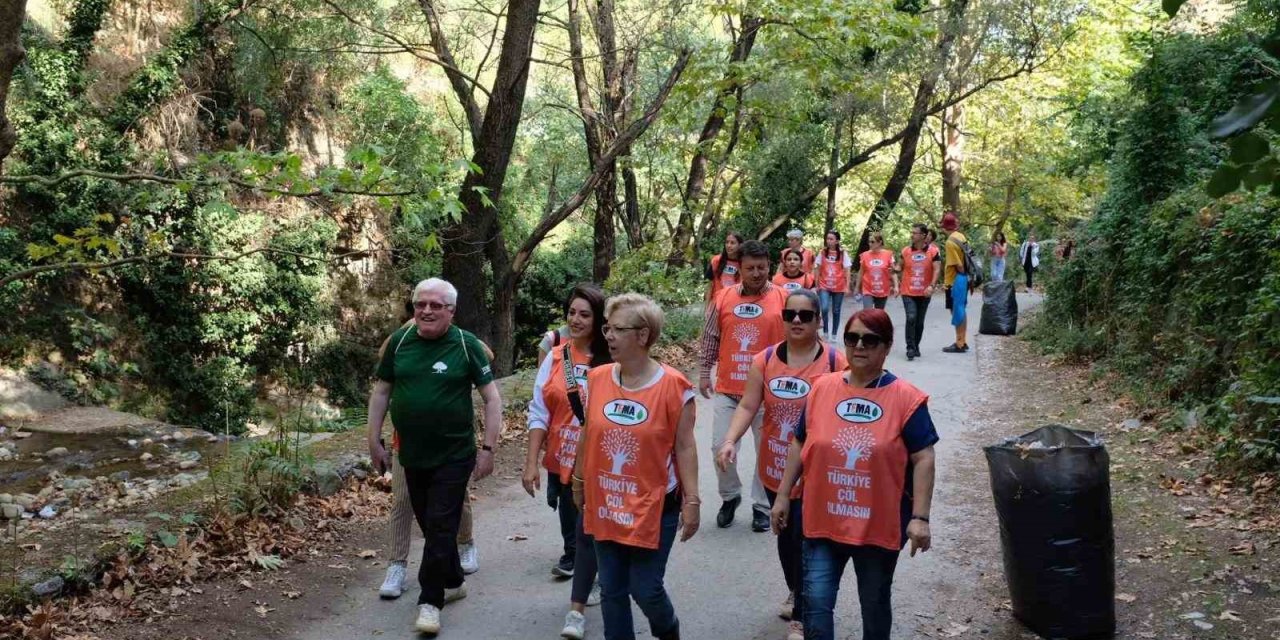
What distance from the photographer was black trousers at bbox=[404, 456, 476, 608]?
5418mm

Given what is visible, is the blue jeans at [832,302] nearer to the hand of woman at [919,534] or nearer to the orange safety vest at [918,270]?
the orange safety vest at [918,270]

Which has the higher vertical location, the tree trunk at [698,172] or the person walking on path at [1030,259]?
the tree trunk at [698,172]

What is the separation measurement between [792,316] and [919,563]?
2207 millimetres

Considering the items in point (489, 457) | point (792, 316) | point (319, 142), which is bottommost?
point (489, 457)

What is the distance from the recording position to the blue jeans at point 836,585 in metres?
4.25

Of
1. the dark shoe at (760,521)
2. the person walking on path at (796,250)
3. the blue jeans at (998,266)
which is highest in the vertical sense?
the person walking on path at (796,250)

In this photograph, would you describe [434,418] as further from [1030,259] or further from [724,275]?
[1030,259]

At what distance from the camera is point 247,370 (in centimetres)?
2003

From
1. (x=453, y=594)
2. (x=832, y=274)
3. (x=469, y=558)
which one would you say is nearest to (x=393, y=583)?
(x=453, y=594)

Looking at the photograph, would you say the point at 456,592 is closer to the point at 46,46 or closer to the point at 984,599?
the point at 984,599

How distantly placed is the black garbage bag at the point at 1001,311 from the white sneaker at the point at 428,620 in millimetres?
14139

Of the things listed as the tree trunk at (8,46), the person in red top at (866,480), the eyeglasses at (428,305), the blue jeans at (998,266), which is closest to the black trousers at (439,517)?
the eyeglasses at (428,305)

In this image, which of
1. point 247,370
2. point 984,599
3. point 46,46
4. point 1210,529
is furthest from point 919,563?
point 46,46

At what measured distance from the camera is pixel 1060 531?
4.97 metres
